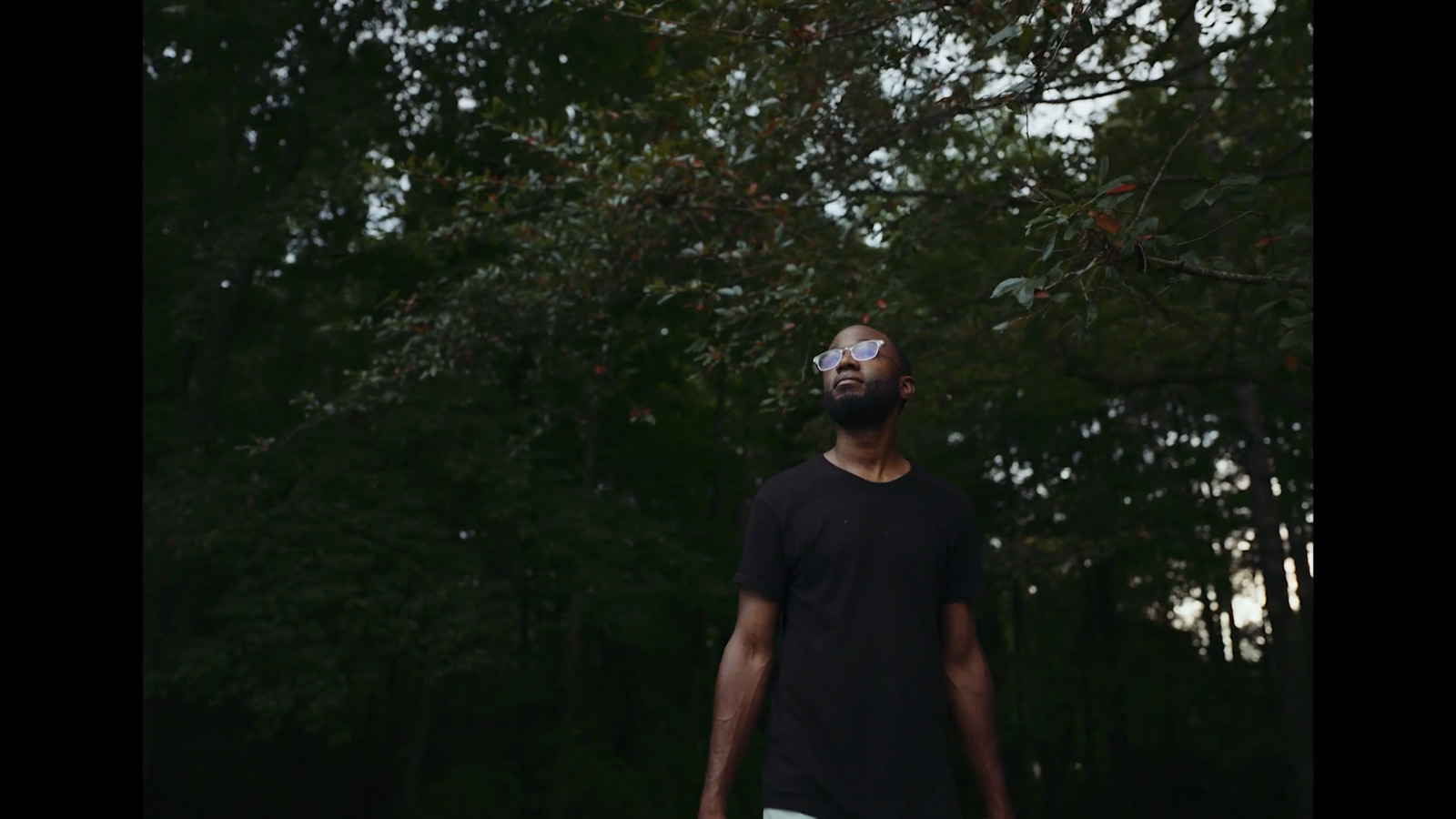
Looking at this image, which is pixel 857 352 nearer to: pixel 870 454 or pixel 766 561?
pixel 870 454

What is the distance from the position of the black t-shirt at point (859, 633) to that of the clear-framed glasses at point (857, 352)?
0.28 meters

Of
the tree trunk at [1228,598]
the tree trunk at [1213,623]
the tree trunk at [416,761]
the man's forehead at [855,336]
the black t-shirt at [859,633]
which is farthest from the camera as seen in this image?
the tree trunk at [1213,623]

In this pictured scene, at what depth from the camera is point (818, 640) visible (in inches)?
134

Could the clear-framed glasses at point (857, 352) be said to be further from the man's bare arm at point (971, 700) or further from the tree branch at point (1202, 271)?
the tree branch at point (1202, 271)

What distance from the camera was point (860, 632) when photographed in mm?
3379

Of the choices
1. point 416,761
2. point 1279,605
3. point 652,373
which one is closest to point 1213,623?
point 1279,605

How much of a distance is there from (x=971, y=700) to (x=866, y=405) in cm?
83

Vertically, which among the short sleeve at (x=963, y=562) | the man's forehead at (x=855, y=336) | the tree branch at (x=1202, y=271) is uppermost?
the tree branch at (x=1202, y=271)

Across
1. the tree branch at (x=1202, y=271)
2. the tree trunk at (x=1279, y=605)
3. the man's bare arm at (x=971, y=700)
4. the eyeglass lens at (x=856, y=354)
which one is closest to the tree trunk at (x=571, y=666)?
the tree trunk at (x=1279, y=605)

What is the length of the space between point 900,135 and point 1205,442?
11.2 m

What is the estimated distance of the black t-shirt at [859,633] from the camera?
3320 mm

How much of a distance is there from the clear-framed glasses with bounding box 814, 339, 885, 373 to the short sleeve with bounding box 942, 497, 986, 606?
0.47 metres

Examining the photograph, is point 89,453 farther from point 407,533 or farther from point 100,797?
point 407,533

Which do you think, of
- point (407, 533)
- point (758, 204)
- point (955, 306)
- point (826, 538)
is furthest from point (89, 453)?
point (407, 533)
